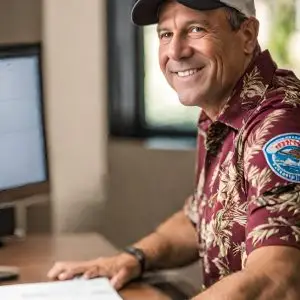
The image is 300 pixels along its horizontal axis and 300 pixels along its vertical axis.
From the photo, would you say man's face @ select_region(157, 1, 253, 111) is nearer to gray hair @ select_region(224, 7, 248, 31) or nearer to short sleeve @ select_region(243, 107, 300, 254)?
gray hair @ select_region(224, 7, 248, 31)

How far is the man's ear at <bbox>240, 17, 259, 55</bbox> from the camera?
180cm

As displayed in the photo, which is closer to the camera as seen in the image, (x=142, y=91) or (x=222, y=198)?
(x=222, y=198)

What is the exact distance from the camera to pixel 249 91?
1774 mm

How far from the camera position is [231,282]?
142 cm

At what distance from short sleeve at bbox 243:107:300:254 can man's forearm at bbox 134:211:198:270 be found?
0.51 metres

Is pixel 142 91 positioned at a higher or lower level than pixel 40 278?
higher

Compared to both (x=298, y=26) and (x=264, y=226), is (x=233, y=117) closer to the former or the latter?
(x=264, y=226)

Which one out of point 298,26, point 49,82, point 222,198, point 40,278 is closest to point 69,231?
point 49,82

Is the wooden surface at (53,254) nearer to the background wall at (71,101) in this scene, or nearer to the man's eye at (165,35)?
the background wall at (71,101)

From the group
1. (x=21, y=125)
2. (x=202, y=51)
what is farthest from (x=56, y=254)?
(x=202, y=51)

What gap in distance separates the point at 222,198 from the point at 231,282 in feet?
1.16

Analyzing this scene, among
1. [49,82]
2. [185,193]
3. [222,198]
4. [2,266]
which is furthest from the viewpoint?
[185,193]

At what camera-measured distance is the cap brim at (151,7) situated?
173 centimetres

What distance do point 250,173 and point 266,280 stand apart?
0.73ft
